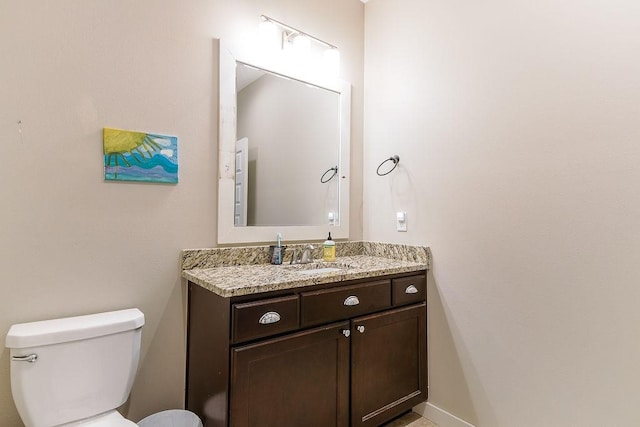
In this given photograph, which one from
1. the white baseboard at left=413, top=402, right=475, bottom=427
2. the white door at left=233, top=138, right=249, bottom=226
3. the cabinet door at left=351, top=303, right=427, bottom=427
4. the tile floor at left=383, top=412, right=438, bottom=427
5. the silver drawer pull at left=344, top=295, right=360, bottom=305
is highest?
the white door at left=233, top=138, right=249, bottom=226

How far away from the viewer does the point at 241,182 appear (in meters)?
1.92

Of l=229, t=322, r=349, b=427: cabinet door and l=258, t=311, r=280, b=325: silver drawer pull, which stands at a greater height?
l=258, t=311, r=280, b=325: silver drawer pull

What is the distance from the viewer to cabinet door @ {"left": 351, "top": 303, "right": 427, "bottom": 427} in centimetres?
168

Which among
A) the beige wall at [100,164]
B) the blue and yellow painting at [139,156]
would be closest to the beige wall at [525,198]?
the beige wall at [100,164]

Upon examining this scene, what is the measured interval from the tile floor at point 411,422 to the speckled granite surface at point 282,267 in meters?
0.91

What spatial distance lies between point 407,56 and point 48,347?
7.83 feet

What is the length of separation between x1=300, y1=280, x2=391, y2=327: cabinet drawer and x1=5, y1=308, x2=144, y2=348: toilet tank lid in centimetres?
72

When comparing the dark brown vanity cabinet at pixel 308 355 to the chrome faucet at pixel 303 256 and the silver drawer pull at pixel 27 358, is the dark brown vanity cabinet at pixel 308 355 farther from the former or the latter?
the silver drawer pull at pixel 27 358

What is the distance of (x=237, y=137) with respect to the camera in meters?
1.90

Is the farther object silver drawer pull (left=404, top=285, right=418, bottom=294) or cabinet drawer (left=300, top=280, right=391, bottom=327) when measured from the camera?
silver drawer pull (left=404, top=285, right=418, bottom=294)

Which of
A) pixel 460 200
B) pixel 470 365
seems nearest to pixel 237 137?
pixel 460 200

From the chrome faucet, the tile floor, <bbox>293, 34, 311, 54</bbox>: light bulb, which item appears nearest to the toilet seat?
the chrome faucet

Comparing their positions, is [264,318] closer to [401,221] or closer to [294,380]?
[294,380]

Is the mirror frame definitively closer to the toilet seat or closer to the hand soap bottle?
the hand soap bottle
